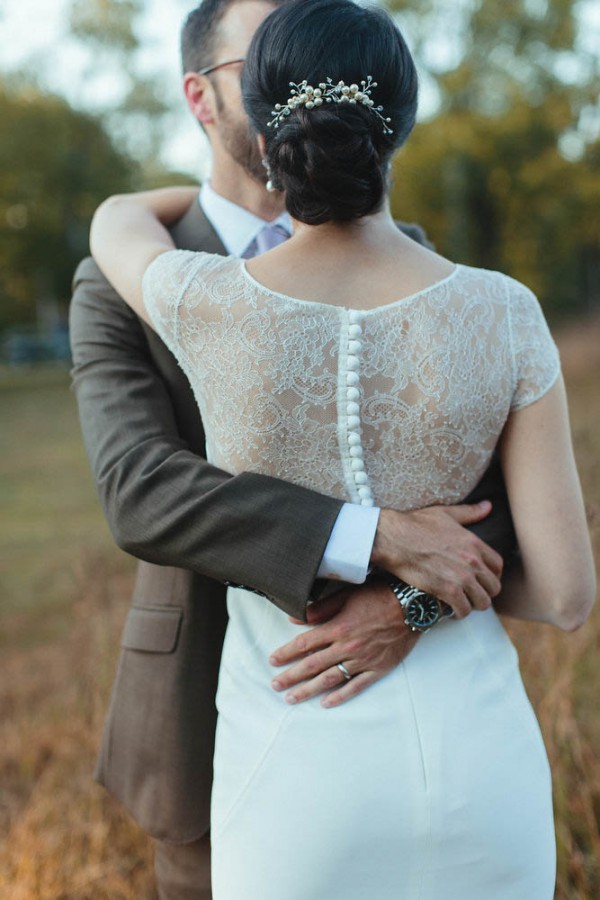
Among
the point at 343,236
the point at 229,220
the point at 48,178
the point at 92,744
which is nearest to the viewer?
the point at 343,236

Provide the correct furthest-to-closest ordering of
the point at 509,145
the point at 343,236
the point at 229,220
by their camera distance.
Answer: the point at 509,145
the point at 229,220
the point at 343,236

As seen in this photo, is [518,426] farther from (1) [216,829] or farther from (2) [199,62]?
(2) [199,62]

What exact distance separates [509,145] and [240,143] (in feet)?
54.1

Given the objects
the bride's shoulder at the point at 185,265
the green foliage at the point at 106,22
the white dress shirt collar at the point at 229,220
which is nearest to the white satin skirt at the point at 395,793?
the bride's shoulder at the point at 185,265

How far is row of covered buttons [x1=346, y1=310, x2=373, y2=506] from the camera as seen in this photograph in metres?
1.36

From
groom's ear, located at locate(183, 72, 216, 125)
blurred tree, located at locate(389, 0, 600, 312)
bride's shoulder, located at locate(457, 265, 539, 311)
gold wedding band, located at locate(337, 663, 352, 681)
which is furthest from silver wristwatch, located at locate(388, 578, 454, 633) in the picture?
blurred tree, located at locate(389, 0, 600, 312)

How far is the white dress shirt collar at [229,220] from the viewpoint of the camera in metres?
2.05

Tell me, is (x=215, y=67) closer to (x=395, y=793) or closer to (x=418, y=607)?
(x=418, y=607)

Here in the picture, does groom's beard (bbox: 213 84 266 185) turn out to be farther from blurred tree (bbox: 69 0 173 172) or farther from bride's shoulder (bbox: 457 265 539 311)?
blurred tree (bbox: 69 0 173 172)

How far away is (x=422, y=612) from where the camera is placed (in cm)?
147

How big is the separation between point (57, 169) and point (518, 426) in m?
20.5

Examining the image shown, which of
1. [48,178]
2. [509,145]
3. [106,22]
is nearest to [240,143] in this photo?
[509,145]

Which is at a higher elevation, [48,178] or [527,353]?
[527,353]

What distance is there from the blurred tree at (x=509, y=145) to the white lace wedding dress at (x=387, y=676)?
15.9m
